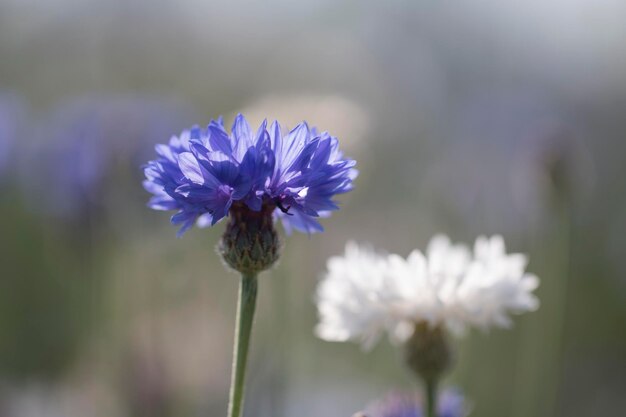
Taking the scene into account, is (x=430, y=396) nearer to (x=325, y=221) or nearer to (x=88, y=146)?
(x=88, y=146)

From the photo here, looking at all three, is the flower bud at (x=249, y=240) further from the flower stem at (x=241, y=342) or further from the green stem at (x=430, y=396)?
the green stem at (x=430, y=396)

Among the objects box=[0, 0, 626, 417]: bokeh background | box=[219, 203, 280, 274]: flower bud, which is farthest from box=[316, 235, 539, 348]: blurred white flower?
box=[0, 0, 626, 417]: bokeh background

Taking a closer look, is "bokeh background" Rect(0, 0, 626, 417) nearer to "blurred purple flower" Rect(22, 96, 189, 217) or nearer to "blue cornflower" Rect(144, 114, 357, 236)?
"blurred purple flower" Rect(22, 96, 189, 217)

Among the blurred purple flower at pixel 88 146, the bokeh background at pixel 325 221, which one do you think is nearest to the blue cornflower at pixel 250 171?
the bokeh background at pixel 325 221

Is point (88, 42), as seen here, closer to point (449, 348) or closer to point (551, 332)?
point (551, 332)

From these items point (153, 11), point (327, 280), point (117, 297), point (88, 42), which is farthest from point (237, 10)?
point (327, 280)

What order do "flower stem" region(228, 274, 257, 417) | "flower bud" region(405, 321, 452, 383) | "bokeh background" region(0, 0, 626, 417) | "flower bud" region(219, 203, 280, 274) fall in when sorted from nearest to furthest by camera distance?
"flower stem" region(228, 274, 257, 417)
"flower bud" region(219, 203, 280, 274)
"flower bud" region(405, 321, 452, 383)
"bokeh background" region(0, 0, 626, 417)

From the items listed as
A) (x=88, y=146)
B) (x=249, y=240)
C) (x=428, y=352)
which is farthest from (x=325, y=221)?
(x=249, y=240)
